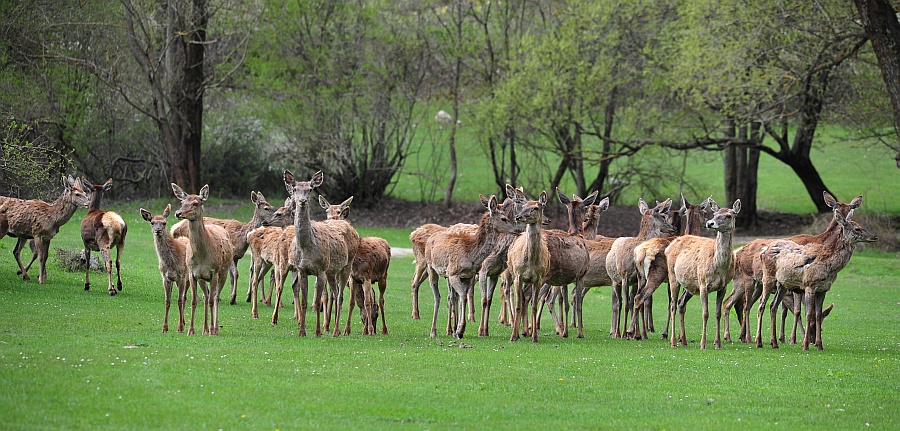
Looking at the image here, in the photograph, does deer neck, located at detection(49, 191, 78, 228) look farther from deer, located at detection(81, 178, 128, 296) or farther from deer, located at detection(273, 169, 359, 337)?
deer, located at detection(273, 169, 359, 337)

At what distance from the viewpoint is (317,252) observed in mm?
15789

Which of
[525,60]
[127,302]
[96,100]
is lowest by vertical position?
[127,302]

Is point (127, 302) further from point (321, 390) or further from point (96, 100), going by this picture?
point (96, 100)

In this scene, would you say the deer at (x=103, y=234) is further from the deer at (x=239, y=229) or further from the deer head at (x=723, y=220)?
the deer head at (x=723, y=220)

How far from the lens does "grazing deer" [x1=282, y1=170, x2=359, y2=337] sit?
15.6 metres

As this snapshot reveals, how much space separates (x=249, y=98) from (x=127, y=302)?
24276mm

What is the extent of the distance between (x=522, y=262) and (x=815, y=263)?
15.1 ft

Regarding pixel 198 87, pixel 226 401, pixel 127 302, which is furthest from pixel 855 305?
pixel 198 87

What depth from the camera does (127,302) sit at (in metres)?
18.9

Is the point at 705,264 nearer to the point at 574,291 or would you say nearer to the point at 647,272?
the point at 647,272

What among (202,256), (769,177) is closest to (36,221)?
(202,256)

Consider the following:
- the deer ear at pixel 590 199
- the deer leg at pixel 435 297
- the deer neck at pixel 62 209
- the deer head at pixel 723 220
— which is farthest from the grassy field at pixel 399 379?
the deer ear at pixel 590 199

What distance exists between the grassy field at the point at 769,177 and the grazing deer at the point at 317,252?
81.7ft

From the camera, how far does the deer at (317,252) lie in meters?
15.6
